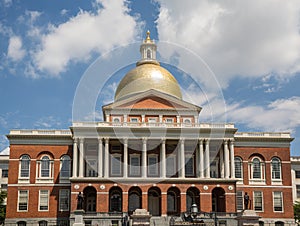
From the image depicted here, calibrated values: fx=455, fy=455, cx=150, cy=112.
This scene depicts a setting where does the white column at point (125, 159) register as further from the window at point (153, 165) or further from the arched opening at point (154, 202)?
the arched opening at point (154, 202)

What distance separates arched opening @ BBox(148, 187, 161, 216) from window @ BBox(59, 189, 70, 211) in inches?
428

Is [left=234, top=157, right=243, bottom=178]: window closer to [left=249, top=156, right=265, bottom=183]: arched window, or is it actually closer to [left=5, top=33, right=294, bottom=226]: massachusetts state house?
[left=5, top=33, right=294, bottom=226]: massachusetts state house

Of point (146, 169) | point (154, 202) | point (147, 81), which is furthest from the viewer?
point (147, 81)

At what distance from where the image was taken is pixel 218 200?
60.8m

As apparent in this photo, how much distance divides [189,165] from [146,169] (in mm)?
6123

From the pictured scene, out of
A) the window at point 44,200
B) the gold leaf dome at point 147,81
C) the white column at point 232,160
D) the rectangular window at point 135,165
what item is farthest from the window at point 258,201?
the window at point 44,200

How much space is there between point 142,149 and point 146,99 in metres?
8.95

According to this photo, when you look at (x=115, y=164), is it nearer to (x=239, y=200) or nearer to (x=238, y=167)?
(x=238, y=167)

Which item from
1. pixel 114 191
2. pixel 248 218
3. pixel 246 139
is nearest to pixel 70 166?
pixel 114 191

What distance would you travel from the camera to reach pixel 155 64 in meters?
73.9

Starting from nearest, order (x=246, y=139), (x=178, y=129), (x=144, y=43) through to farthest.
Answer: (x=178, y=129) → (x=246, y=139) → (x=144, y=43)

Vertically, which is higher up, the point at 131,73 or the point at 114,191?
the point at 131,73

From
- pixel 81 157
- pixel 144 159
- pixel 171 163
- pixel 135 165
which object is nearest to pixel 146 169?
pixel 144 159

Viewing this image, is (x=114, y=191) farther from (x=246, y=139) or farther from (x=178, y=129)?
(x=246, y=139)
